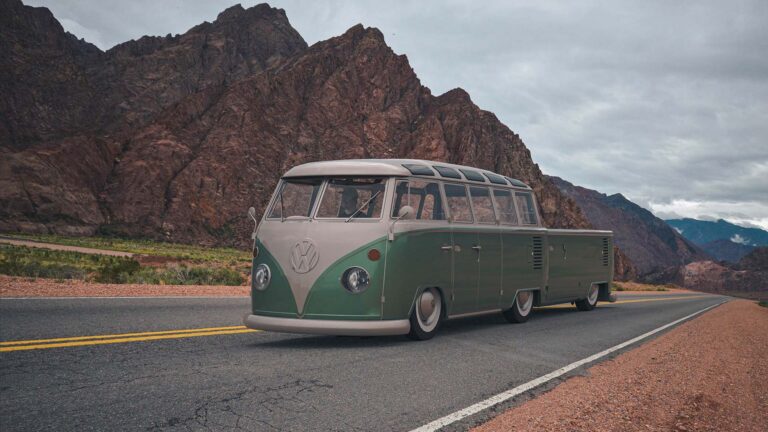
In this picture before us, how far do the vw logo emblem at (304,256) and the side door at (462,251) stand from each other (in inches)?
88.2

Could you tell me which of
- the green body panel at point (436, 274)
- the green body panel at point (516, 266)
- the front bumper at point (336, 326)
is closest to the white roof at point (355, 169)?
the green body panel at point (436, 274)

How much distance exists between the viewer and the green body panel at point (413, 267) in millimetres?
7664

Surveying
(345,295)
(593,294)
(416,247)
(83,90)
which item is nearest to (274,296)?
(345,295)

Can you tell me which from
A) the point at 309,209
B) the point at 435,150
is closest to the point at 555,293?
the point at 309,209

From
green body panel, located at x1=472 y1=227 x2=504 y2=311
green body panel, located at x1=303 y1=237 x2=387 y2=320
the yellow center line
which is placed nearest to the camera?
the yellow center line

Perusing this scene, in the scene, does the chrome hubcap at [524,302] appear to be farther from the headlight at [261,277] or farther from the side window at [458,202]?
the headlight at [261,277]

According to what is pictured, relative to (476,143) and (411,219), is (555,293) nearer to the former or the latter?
(411,219)

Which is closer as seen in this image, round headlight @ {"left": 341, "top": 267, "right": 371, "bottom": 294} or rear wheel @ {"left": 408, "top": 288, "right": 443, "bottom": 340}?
round headlight @ {"left": 341, "top": 267, "right": 371, "bottom": 294}

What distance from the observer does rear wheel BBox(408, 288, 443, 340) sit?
8227 mm

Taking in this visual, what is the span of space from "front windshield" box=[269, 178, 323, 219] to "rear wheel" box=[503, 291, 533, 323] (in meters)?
4.49

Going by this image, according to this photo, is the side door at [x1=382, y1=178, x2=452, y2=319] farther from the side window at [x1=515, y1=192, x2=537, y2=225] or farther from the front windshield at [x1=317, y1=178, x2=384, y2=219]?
the side window at [x1=515, y1=192, x2=537, y2=225]

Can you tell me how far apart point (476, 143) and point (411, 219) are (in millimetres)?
98108

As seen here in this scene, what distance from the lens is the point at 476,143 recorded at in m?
104

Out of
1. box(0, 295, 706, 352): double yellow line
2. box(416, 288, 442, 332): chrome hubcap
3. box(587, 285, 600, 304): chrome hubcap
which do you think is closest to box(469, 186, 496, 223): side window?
box(416, 288, 442, 332): chrome hubcap
